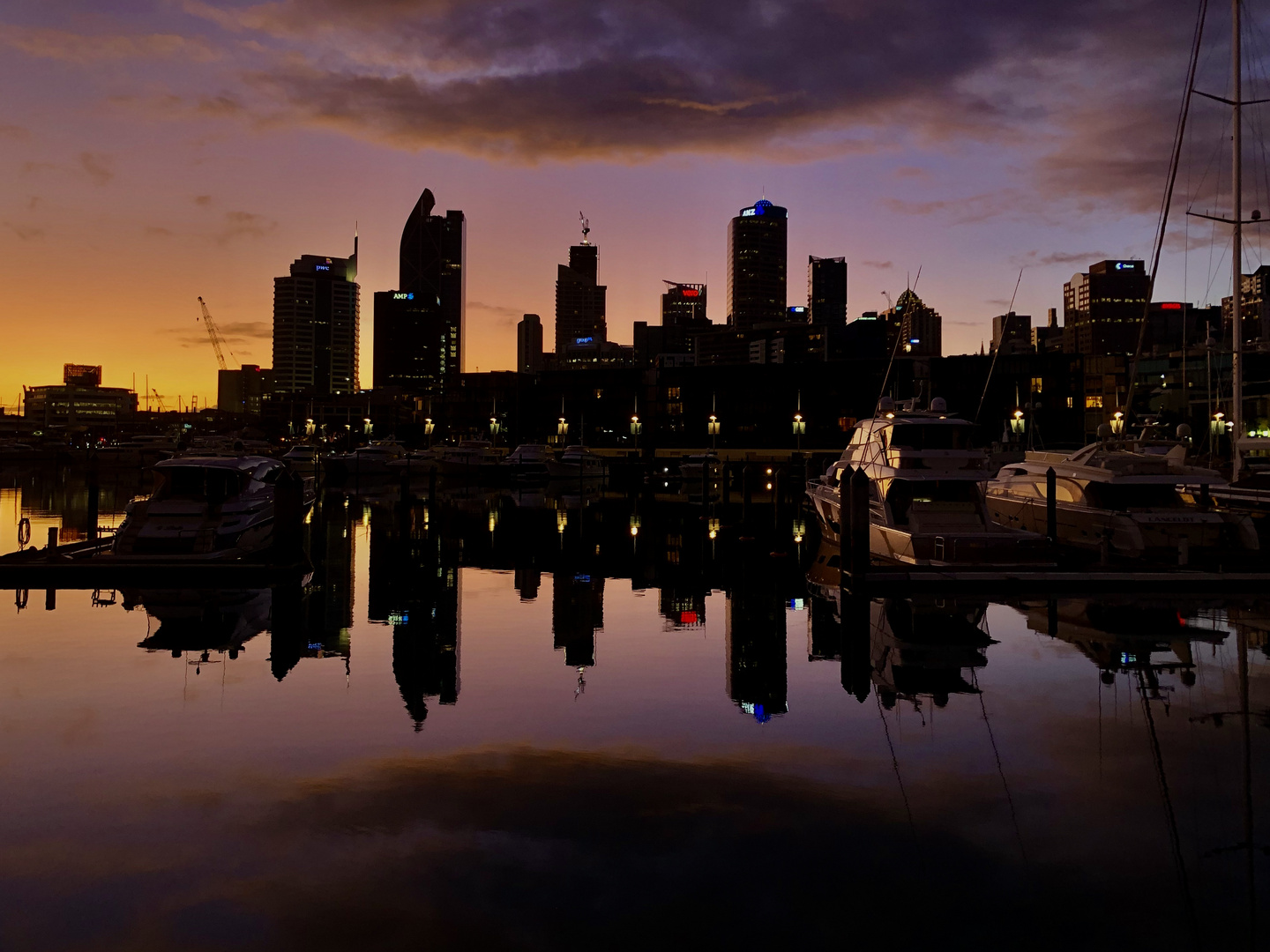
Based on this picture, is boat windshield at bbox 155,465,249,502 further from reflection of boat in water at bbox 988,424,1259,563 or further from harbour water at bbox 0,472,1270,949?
reflection of boat in water at bbox 988,424,1259,563

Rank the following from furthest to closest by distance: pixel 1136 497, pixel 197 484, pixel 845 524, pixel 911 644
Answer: pixel 1136 497, pixel 197 484, pixel 845 524, pixel 911 644

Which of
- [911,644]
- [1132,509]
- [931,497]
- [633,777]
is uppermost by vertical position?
[931,497]

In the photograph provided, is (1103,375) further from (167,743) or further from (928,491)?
(167,743)

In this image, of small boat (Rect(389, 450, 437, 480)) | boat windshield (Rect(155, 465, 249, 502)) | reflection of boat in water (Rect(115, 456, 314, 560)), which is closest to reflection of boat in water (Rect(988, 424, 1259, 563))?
reflection of boat in water (Rect(115, 456, 314, 560))

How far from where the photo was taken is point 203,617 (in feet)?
60.6

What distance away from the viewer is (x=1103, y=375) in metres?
132

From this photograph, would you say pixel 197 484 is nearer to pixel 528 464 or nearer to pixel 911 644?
pixel 911 644

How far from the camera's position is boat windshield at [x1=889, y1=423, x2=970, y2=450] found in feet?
87.1

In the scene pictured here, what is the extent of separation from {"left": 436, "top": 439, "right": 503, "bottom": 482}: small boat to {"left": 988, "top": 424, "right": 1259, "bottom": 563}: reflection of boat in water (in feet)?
214

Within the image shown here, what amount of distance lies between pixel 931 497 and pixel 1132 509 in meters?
5.61

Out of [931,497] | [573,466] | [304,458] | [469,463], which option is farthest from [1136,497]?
[469,463]

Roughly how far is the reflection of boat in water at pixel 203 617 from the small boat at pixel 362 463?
65.1 m

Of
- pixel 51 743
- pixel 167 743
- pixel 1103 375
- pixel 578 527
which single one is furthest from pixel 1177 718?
pixel 1103 375

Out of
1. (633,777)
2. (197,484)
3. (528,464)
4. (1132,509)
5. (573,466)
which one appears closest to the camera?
(633,777)
